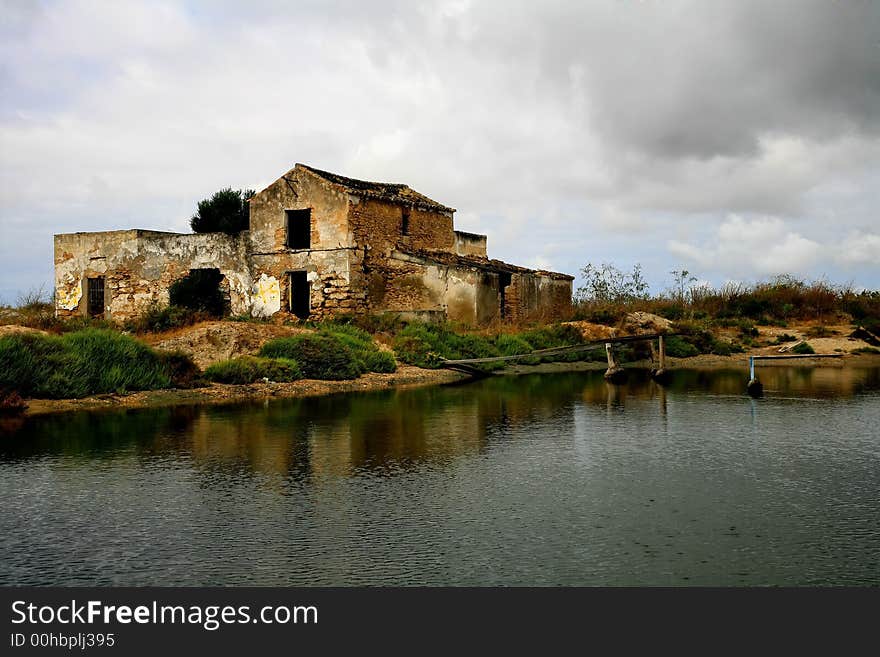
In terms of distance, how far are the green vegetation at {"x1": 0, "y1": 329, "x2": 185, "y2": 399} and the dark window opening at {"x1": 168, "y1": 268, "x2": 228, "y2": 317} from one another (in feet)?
49.2

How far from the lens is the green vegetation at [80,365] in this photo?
675 inches

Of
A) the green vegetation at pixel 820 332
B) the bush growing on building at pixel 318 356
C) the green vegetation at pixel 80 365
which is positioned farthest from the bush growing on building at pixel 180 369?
the green vegetation at pixel 820 332

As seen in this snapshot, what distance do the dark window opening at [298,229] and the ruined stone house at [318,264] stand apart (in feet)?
0.18

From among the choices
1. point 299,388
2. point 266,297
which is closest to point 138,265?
point 266,297

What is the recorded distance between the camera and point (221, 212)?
1713 inches

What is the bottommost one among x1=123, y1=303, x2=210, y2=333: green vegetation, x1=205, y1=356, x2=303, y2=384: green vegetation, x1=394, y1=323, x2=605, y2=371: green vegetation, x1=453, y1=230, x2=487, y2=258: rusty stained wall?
x1=205, y1=356, x2=303, y2=384: green vegetation

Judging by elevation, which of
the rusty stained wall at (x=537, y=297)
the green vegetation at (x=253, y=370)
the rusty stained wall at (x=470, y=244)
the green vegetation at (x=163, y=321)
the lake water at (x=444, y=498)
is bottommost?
the lake water at (x=444, y=498)

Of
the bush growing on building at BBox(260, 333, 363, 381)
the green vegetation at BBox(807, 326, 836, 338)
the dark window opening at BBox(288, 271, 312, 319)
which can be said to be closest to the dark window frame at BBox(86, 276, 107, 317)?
the dark window opening at BBox(288, 271, 312, 319)

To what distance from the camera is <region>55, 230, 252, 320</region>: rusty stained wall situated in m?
35.5

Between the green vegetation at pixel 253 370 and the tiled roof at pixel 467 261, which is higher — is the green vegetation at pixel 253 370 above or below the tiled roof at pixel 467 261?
below

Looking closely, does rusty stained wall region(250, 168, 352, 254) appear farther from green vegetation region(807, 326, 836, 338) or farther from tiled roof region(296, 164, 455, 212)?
green vegetation region(807, 326, 836, 338)

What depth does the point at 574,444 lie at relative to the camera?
11906mm

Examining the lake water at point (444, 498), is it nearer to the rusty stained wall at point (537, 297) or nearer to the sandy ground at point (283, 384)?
the sandy ground at point (283, 384)

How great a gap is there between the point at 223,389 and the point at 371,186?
19.2 meters
